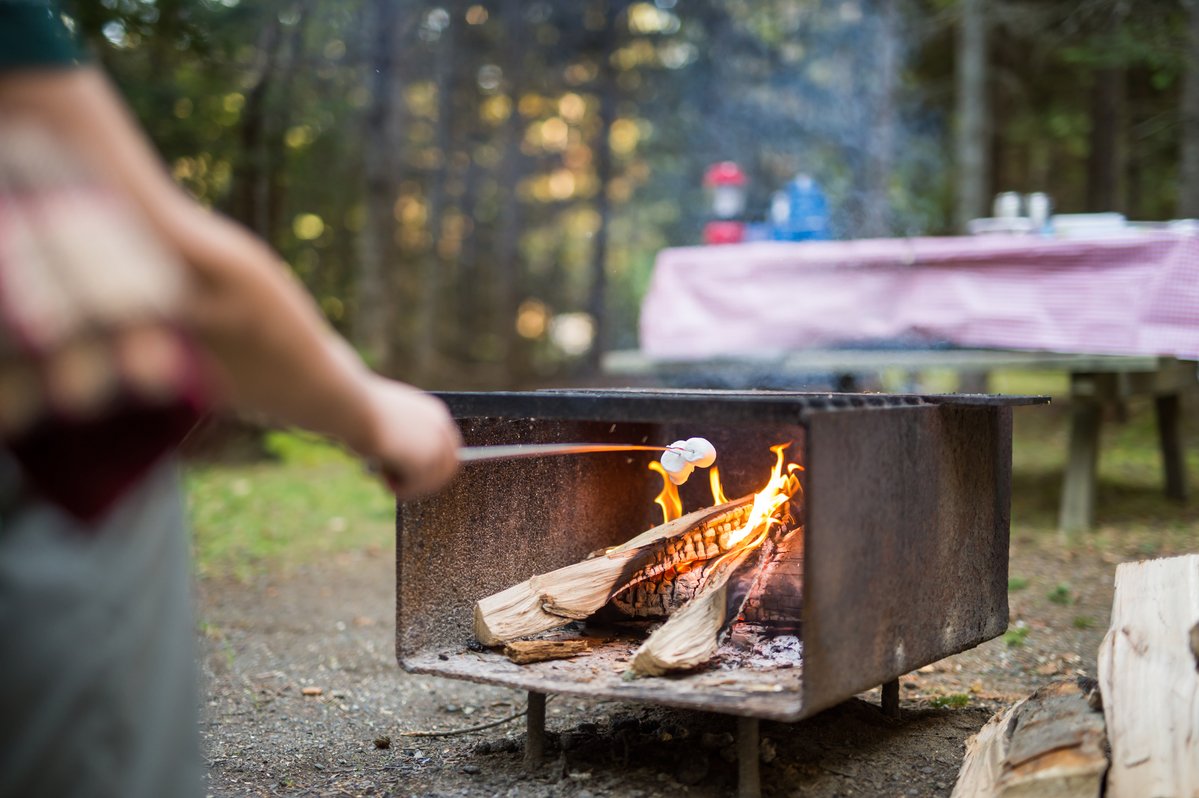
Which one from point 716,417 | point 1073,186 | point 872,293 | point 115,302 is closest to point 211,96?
point 872,293

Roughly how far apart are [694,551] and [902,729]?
2.38 ft

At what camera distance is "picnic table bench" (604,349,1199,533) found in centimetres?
512

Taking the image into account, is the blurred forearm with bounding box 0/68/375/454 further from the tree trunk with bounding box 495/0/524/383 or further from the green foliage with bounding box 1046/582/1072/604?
the tree trunk with bounding box 495/0/524/383

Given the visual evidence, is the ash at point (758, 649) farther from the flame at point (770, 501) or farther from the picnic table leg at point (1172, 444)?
the picnic table leg at point (1172, 444)

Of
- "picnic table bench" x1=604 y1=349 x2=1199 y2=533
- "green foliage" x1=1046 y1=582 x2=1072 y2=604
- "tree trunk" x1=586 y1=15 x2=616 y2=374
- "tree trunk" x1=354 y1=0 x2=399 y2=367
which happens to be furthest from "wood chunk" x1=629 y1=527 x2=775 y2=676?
"tree trunk" x1=586 y1=15 x2=616 y2=374

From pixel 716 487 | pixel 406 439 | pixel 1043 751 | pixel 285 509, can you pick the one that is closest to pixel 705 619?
pixel 716 487

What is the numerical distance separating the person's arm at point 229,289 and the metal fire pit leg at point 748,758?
1378 mm

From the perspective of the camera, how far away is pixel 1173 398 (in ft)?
19.2

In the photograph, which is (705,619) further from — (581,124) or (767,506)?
(581,124)

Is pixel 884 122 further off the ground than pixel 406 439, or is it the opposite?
pixel 884 122

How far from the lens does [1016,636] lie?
12.7 ft

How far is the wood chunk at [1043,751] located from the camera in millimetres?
1923

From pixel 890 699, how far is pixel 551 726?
957 millimetres

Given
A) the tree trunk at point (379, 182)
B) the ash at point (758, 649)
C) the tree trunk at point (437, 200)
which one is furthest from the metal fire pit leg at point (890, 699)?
the tree trunk at point (437, 200)
